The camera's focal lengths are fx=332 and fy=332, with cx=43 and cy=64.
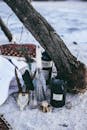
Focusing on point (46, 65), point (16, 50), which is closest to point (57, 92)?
point (46, 65)

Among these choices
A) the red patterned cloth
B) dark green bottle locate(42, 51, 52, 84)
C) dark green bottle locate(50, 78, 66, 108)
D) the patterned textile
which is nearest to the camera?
the patterned textile

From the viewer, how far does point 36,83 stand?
82.7 inches

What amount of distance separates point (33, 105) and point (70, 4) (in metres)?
4.49

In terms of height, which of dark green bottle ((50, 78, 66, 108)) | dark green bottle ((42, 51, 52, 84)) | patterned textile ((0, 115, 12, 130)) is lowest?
patterned textile ((0, 115, 12, 130))

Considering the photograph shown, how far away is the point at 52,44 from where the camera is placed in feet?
7.19

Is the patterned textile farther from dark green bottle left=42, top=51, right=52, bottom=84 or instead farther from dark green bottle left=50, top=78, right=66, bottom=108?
dark green bottle left=42, top=51, right=52, bottom=84

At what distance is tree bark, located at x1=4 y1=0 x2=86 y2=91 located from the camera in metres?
2.16

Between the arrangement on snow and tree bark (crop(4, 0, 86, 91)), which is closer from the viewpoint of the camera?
the arrangement on snow

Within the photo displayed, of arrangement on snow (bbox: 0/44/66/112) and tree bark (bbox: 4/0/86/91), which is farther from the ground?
tree bark (bbox: 4/0/86/91)

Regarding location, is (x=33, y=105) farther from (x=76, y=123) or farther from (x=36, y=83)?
(x=76, y=123)

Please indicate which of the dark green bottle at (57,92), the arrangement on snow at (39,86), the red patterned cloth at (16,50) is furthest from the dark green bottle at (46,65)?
the red patterned cloth at (16,50)

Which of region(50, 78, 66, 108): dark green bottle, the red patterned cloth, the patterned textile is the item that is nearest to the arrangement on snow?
region(50, 78, 66, 108): dark green bottle

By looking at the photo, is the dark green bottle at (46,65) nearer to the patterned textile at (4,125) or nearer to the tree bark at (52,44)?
the tree bark at (52,44)

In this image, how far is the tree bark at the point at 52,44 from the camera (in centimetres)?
216
